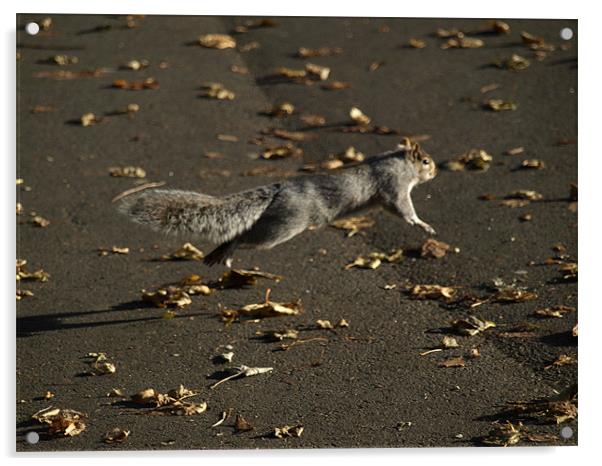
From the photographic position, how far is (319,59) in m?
6.77

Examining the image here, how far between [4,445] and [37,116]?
2.97 metres

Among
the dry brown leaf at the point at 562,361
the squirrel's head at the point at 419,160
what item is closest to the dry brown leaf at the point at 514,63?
the squirrel's head at the point at 419,160

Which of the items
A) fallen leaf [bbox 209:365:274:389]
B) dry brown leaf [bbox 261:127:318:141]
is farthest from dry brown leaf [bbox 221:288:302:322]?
dry brown leaf [bbox 261:127:318:141]

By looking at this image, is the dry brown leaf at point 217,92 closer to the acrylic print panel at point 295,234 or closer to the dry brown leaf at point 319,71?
the acrylic print panel at point 295,234

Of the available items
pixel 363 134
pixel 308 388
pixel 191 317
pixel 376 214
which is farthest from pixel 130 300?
pixel 363 134

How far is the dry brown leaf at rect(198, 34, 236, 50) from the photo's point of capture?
6164 millimetres

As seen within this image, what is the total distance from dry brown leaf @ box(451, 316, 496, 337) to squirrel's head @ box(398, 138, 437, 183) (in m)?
1.15

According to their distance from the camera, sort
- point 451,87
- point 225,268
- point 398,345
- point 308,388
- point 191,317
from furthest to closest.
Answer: point 451,87 < point 225,268 < point 191,317 < point 398,345 < point 308,388

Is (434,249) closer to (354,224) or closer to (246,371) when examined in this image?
(354,224)

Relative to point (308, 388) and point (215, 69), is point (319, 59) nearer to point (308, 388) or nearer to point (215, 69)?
point (215, 69)

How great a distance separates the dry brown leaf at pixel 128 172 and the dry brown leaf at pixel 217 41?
0.81m

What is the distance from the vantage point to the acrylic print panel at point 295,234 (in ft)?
13.6

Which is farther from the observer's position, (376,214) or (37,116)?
(37,116)

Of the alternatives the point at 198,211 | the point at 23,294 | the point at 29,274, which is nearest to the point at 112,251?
the point at 29,274
